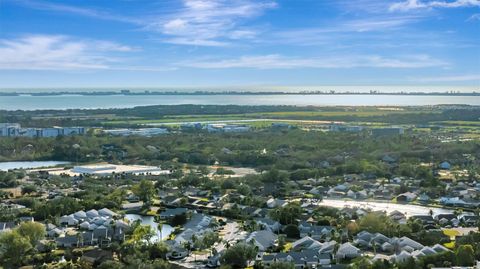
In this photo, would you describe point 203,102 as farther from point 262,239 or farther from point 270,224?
point 262,239

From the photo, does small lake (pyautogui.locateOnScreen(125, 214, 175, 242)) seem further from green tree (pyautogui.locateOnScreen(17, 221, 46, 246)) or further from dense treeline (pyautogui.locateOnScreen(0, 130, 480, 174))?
dense treeline (pyautogui.locateOnScreen(0, 130, 480, 174))

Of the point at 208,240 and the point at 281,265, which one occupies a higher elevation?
the point at 281,265

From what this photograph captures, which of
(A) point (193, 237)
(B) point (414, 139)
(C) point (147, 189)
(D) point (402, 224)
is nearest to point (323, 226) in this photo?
(D) point (402, 224)

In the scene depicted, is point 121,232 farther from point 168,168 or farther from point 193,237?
point 168,168

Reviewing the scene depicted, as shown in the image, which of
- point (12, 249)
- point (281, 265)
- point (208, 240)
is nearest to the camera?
point (281, 265)

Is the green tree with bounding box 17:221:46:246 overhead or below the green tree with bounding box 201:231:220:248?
overhead

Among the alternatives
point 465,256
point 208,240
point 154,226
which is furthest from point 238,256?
point 154,226

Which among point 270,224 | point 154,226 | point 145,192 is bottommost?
point 154,226

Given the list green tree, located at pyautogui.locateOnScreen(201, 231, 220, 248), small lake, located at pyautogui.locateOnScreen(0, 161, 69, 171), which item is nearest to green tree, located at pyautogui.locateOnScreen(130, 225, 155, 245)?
green tree, located at pyautogui.locateOnScreen(201, 231, 220, 248)
